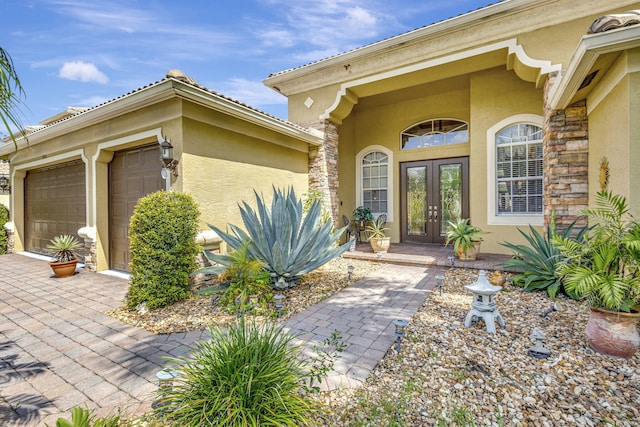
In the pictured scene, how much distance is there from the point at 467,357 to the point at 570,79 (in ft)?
13.8

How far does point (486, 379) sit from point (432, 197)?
681 centimetres

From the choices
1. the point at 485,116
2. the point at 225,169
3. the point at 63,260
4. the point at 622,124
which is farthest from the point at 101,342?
the point at 485,116

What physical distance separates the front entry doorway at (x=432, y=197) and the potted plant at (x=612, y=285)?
5.42 metres

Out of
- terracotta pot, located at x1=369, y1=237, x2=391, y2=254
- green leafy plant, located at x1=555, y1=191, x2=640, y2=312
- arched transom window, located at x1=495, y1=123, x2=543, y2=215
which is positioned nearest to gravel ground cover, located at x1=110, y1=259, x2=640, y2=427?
green leafy plant, located at x1=555, y1=191, x2=640, y2=312

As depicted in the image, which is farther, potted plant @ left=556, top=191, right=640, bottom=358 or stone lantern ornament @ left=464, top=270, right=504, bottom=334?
stone lantern ornament @ left=464, top=270, right=504, bottom=334

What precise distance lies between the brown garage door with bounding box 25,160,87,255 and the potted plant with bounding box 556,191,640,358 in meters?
9.08

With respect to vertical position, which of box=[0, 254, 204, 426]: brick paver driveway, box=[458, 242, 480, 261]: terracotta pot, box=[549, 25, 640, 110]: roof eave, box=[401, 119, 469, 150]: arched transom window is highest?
box=[401, 119, 469, 150]: arched transom window

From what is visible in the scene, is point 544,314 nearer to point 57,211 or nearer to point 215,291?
point 215,291

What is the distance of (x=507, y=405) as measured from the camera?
202cm

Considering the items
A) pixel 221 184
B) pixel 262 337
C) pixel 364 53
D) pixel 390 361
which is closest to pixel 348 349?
pixel 390 361

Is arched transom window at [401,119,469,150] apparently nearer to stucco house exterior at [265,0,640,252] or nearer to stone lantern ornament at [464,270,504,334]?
stucco house exterior at [265,0,640,252]

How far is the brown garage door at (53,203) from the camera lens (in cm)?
707

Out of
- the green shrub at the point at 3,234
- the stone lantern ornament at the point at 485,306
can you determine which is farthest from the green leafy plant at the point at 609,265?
the green shrub at the point at 3,234

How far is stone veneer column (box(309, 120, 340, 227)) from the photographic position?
779 cm
